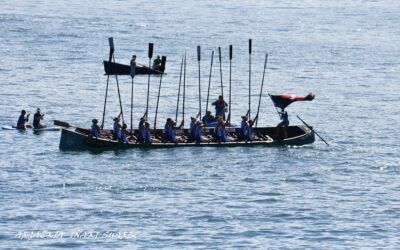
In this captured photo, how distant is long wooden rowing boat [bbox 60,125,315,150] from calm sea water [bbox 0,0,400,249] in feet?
1.41

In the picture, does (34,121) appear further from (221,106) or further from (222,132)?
(222,132)

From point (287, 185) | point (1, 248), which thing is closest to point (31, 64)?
point (287, 185)

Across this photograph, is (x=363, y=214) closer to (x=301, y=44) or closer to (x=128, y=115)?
(x=128, y=115)

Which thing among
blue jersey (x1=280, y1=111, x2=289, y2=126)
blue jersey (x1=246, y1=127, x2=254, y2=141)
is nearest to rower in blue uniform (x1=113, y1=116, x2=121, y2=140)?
blue jersey (x1=246, y1=127, x2=254, y2=141)

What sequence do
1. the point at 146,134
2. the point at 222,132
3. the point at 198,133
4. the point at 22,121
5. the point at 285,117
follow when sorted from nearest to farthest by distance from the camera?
1. the point at 146,134
2. the point at 198,133
3. the point at 222,132
4. the point at 285,117
5. the point at 22,121

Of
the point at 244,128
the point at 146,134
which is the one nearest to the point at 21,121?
the point at 146,134

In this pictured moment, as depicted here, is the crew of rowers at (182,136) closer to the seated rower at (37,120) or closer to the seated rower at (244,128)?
the seated rower at (244,128)

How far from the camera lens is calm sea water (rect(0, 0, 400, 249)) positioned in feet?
165

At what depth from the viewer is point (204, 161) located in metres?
62.5

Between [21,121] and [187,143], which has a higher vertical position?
[187,143]

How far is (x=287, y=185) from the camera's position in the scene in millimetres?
58469

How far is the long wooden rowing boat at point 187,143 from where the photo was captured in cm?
6241

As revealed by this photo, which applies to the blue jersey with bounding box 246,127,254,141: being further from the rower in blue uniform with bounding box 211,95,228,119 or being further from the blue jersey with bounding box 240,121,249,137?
the rower in blue uniform with bounding box 211,95,228,119

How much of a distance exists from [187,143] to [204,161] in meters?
2.11
